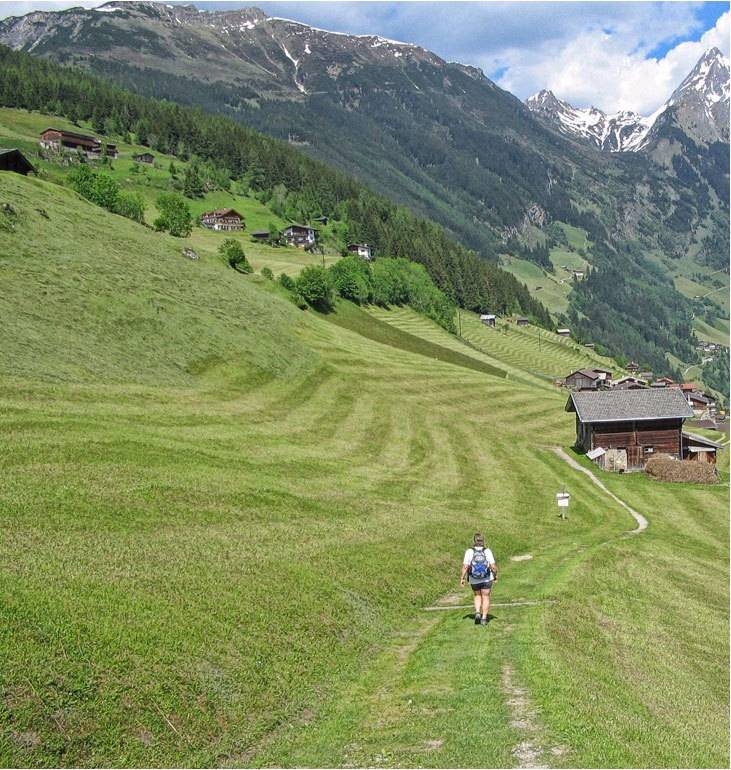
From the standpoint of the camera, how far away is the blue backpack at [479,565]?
2202 cm

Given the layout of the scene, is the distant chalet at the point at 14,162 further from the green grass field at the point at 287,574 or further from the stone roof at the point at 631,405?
the stone roof at the point at 631,405

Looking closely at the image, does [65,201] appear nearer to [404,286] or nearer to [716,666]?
[716,666]

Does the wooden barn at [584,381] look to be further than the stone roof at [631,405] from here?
Yes

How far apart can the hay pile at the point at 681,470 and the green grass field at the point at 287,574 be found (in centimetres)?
287

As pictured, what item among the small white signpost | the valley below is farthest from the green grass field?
the small white signpost

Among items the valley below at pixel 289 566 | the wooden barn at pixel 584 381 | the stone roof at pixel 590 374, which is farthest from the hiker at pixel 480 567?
the stone roof at pixel 590 374

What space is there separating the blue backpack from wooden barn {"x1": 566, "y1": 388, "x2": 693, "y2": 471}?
57.3 m

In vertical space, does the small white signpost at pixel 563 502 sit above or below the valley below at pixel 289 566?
below

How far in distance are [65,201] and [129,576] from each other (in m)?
76.3

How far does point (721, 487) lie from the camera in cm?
6650

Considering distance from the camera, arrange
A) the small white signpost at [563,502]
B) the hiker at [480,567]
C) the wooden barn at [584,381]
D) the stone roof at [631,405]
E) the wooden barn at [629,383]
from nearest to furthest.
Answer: the hiker at [480,567] < the small white signpost at [563,502] < the stone roof at [631,405] < the wooden barn at [629,383] < the wooden barn at [584,381]

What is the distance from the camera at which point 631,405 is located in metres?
78.8

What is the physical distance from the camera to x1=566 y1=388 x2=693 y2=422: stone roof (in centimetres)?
7688

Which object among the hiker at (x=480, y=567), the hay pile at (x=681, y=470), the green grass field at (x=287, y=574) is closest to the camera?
the green grass field at (x=287, y=574)
